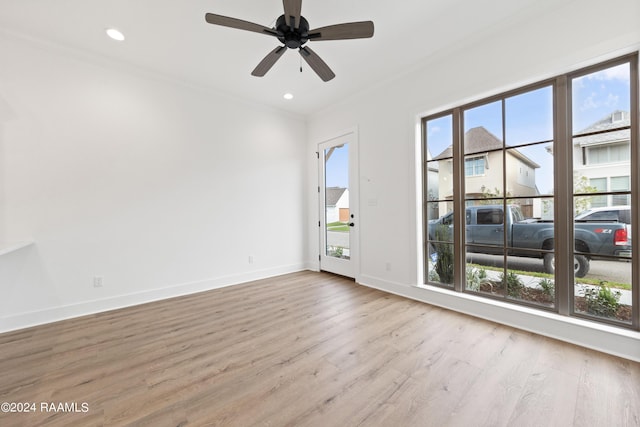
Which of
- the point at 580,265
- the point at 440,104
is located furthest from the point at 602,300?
the point at 440,104

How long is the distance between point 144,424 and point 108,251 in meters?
2.44

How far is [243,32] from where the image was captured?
2643 millimetres

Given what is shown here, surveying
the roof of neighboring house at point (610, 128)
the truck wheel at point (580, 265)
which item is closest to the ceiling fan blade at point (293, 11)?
the roof of neighboring house at point (610, 128)

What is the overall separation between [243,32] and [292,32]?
871 millimetres

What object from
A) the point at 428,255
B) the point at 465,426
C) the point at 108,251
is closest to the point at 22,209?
the point at 108,251

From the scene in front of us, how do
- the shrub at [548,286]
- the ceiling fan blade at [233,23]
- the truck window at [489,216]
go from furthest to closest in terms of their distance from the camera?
the truck window at [489,216] → the shrub at [548,286] → the ceiling fan blade at [233,23]

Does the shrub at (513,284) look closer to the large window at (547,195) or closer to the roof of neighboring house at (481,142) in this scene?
the large window at (547,195)

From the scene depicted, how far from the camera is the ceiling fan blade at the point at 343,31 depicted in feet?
6.53

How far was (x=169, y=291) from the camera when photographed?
3.50 m

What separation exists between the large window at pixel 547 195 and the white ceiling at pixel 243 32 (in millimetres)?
831

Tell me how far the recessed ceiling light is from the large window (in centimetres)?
367

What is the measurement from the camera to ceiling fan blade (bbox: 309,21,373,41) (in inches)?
78.4

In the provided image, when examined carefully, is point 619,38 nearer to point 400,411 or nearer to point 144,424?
point 400,411

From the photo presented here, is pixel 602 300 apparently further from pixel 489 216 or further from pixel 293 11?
pixel 293 11
